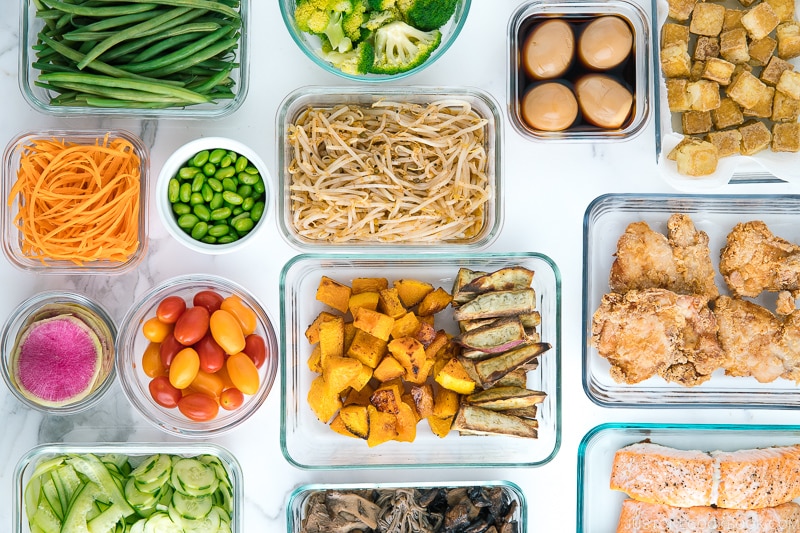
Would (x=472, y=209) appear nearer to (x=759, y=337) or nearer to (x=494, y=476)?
(x=494, y=476)

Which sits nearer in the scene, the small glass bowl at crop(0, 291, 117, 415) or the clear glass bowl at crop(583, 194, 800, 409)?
the small glass bowl at crop(0, 291, 117, 415)

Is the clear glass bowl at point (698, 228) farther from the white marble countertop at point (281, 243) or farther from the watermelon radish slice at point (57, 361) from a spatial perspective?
the watermelon radish slice at point (57, 361)

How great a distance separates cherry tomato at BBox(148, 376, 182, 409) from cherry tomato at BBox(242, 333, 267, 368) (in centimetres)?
26

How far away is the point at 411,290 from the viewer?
2.10 m

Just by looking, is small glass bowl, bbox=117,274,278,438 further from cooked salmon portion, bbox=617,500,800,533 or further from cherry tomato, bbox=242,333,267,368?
cooked salmon portion, bbox=617,500,800,533

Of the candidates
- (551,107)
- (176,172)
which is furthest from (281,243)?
(551,107)

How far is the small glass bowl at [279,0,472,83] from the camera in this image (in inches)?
81.0

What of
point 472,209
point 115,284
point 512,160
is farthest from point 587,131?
point 115,284

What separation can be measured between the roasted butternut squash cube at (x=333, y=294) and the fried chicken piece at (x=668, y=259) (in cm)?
95

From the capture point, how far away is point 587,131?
7.27ft

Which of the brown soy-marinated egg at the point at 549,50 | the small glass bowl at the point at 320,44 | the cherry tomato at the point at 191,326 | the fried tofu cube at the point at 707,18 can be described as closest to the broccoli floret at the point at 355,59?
the small glass bowl at the point at 320,44

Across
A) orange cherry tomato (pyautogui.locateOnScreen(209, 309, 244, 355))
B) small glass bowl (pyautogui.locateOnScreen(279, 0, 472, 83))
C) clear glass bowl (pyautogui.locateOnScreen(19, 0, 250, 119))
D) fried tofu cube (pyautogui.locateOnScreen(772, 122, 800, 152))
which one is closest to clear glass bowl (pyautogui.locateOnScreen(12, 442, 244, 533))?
orange cherry tomato (pyautogui.locateOnScreen(209, 309, 244, 355))

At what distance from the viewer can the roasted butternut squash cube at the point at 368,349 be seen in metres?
2.03

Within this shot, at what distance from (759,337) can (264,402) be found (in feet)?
5.62
